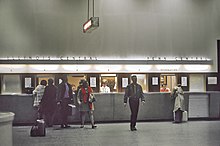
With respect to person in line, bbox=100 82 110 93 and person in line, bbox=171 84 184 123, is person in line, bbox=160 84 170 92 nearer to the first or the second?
person in line, bbox=171 84 184 123

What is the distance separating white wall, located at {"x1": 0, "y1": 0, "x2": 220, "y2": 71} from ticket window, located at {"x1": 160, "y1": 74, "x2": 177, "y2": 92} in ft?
2.99

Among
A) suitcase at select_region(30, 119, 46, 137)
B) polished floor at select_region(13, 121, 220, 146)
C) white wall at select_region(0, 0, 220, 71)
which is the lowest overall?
polished floor at select_region(13, 121, 220, 146)

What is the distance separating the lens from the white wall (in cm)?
1486

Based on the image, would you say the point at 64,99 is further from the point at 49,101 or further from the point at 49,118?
the point at 49,101

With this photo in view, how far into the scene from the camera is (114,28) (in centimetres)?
1551

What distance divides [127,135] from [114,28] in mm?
5705

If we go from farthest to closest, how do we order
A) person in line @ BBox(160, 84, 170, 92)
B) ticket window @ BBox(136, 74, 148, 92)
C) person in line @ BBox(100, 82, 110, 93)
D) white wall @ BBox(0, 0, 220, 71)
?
ticket window @ BBox(136, 74, 148, 92) < person in line @ BBox(160, 84, 170, 92) < person in line @ BBox(100, 82, 110, 93) < white wall @ BBox(0, 0, 220, 71)

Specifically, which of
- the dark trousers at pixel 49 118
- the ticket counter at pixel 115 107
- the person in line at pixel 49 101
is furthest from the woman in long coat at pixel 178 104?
the person in line at pixel 49 101

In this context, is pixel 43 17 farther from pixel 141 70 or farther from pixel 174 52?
pixel 174 52

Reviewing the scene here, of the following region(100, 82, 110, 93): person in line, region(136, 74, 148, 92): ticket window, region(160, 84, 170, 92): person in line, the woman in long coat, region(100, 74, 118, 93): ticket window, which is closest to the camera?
the woman in long coat

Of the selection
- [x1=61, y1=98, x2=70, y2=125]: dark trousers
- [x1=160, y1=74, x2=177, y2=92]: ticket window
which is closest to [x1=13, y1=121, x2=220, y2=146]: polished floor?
[x1=61, y1=98, x2=70, y2=125]: dark trousers

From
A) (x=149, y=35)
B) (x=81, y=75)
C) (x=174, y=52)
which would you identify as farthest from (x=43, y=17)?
(x=174, y=52)

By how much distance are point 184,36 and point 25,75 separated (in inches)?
257

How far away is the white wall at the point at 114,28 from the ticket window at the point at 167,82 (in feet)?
2.99
